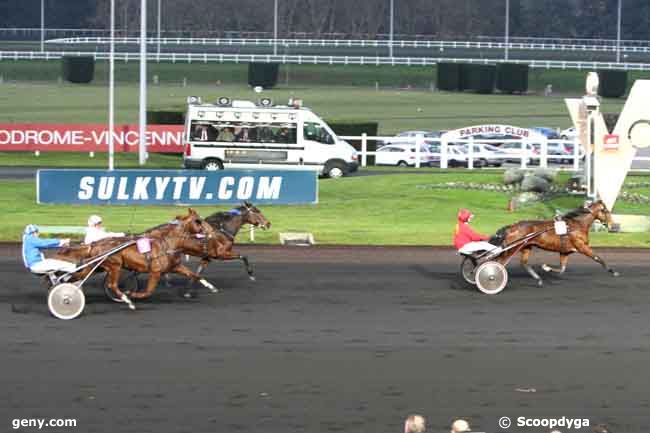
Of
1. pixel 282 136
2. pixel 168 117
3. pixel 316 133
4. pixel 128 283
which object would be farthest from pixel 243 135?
pixel 128 283

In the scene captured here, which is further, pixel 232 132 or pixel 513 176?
pixel 232 132

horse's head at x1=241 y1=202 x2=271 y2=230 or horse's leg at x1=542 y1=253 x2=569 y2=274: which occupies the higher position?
horse's head at x1=241 y1=202 x2=271 y2=230

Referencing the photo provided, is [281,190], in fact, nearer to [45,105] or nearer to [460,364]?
[460,364]

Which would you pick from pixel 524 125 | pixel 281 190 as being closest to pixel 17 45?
pixel 524 125

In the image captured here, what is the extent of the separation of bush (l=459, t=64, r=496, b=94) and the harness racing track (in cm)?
5556

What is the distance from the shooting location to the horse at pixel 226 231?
693 inches

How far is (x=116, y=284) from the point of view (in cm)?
1638

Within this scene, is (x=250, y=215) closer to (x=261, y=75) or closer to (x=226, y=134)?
(x=226, y=134)

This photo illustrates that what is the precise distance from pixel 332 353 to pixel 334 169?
2035 centimetres

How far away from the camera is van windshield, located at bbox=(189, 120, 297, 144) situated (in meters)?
33.2

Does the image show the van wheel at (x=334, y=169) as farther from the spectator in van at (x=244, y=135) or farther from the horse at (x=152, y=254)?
the horse at (x=152, y=254)

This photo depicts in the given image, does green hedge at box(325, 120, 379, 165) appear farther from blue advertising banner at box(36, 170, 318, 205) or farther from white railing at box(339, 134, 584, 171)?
blue advertising banner at box(36, 170, 318, 205)

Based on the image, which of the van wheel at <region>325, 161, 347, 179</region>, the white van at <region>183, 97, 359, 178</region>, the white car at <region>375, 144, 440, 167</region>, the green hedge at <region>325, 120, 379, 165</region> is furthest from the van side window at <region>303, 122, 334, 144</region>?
the green hedge at <region>325, 120, 379, 165</region>

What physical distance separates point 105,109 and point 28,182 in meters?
33.9
